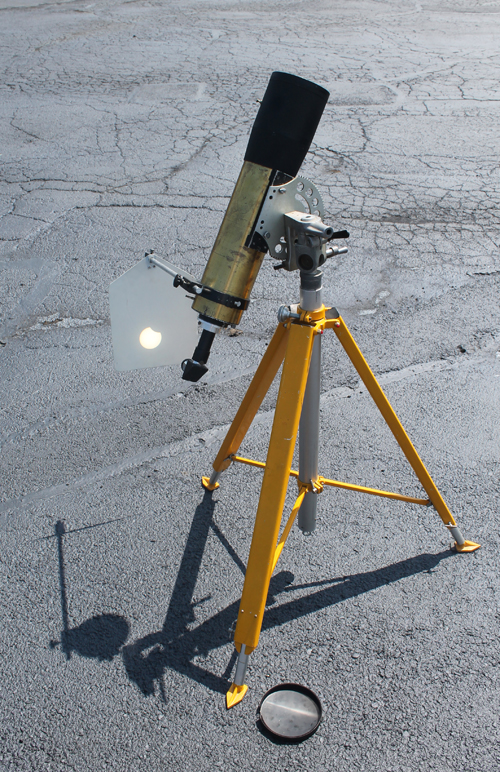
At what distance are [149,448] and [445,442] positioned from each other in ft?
5.24

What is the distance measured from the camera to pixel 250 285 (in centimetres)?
196

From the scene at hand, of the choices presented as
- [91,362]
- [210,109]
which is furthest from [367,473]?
[210,109]

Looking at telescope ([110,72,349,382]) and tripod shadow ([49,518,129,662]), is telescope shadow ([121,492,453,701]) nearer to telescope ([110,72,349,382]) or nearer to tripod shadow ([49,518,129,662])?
tripod shadow ([49,518,129,662])

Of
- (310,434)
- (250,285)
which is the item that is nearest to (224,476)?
(310,434)

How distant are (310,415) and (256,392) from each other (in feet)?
0.93

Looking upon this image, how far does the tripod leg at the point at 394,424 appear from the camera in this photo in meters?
2.03

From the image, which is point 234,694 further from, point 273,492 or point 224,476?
point 224,476

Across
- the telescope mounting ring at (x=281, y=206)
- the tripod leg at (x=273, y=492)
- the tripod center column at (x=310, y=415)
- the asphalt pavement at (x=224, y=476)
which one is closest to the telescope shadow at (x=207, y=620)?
the asphalt pavement at (x=224, y=476)

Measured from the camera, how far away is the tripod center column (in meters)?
1.84

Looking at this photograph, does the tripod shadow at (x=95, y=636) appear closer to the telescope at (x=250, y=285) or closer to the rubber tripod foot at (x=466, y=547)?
the telescope at (x=250, y=285)

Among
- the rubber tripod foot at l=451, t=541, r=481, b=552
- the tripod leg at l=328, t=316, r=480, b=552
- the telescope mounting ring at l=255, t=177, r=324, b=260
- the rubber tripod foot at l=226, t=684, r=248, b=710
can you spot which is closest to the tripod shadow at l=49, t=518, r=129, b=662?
the rubber tripod foot at l=226, t=684, r=248, b=710

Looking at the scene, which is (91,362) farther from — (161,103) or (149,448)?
(161,103)

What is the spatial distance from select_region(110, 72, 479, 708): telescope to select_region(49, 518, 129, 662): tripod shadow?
0.50 metres

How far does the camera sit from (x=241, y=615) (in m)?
1.80
